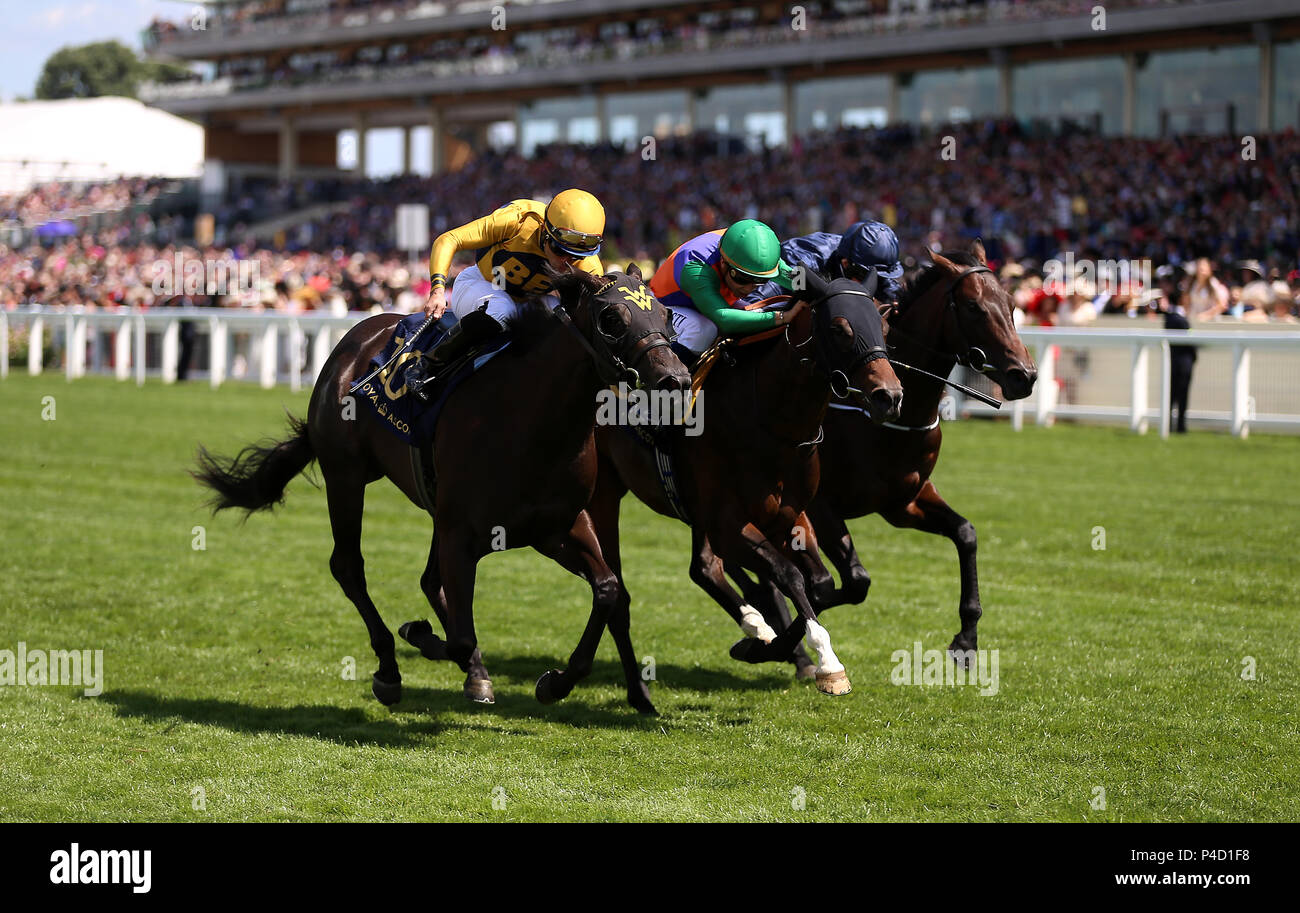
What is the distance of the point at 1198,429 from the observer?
50.0 feet

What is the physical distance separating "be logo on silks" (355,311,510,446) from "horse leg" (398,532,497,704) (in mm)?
439

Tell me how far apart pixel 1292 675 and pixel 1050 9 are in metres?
30.9

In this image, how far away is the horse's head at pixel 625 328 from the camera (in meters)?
4.61

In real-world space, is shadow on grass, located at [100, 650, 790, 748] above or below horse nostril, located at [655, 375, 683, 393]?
below

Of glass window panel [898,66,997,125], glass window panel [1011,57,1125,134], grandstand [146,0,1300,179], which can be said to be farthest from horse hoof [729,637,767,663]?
glass window panel [898,66,997,125]

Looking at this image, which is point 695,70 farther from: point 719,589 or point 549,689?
point 549,689

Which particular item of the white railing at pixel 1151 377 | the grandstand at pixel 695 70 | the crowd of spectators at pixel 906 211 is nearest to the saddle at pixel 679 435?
the white railing at pixel 1151 377

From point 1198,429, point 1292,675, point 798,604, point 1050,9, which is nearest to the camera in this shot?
point 798,604

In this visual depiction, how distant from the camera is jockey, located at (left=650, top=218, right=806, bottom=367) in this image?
18.3ft

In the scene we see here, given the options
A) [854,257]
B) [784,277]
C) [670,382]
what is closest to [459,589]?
[670,382]

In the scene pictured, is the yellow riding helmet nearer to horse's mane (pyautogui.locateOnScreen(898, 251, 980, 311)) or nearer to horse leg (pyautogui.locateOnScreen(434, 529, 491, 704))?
horse leg (pyautogui.locateOnScreen(434, 529, 491, 704))

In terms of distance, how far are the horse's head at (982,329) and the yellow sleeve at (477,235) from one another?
6.24 feet
